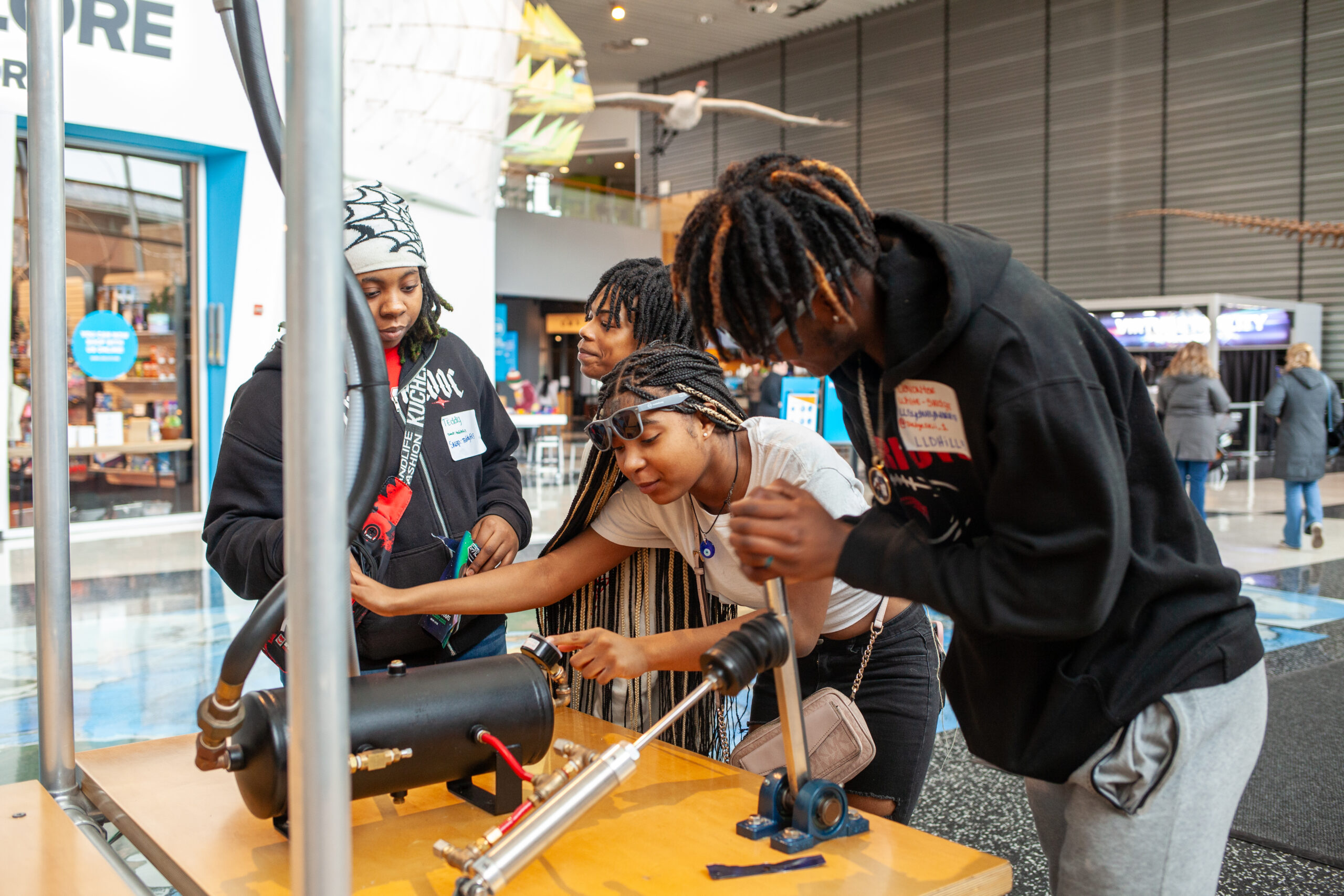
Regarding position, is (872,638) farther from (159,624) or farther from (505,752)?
(159,624)

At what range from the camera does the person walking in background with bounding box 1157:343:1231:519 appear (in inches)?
332

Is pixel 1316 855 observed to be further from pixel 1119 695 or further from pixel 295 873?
pixel 295 873

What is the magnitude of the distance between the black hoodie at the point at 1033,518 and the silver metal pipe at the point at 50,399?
109cm

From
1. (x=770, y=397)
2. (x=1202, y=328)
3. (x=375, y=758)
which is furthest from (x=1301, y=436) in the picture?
(x=375, y=758)

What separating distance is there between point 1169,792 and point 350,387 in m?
0.86

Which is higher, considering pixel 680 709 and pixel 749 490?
pixel 749 490

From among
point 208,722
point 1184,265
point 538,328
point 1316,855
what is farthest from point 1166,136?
point 208,722

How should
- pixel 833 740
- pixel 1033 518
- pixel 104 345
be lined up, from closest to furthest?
pixel 1033 518 → pixel 833 740 → pixel 104 345

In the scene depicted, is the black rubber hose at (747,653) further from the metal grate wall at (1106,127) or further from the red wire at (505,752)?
the metal grate wall at (1106,127)

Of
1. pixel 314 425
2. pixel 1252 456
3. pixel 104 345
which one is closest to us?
pixel 314 425

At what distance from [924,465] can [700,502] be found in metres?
0.73

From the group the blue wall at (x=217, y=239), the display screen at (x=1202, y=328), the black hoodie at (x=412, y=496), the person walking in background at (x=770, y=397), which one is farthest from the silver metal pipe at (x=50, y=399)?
the display screen at (x=1202, y=328)

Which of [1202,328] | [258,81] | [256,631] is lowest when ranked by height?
[256,631]

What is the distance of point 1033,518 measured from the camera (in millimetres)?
884
